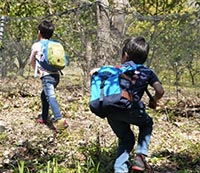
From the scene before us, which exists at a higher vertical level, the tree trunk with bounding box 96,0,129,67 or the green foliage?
the tree trunk with bounding box 96,0,129,67

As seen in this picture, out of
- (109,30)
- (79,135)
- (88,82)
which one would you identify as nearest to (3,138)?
(79,135)

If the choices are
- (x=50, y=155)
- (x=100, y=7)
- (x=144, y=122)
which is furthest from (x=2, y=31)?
(x=144, y=122)

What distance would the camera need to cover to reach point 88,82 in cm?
827

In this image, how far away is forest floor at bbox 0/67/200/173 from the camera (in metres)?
4.66

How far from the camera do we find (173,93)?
8133 mm

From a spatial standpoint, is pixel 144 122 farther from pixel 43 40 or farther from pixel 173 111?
pixel 173 111

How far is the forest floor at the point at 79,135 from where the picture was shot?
4.66 m

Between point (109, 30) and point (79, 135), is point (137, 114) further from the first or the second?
point (109, 30)

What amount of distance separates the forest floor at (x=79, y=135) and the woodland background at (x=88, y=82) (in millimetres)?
11

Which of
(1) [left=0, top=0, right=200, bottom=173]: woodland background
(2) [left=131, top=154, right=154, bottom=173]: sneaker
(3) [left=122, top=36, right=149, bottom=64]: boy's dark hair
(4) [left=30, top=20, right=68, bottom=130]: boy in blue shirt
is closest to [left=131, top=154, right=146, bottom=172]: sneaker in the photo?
(2) [left=131, top=154, right=154, bottom=173]: sneaker

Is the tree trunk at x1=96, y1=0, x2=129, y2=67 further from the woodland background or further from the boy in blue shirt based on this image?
the boy in blue shirt

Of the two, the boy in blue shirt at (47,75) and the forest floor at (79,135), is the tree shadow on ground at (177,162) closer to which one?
the forest floor at (79,135)

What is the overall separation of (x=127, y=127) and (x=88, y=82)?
4286mm

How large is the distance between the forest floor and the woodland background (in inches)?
0.4
